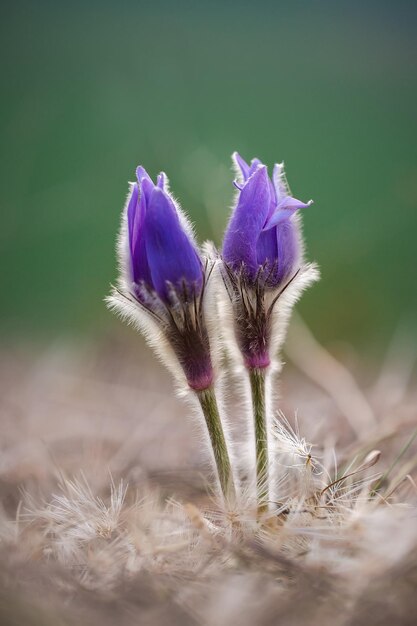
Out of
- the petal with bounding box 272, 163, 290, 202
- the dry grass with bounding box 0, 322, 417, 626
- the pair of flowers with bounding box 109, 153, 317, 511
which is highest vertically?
the petal with bounding box 272, 163, 290, 202

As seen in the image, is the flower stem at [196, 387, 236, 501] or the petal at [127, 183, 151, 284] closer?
the petal at [127, 183, 151, 284]

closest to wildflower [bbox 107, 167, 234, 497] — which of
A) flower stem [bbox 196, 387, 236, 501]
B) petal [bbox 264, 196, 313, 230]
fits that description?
flower stem [bbox 196, 387, 236, 501]

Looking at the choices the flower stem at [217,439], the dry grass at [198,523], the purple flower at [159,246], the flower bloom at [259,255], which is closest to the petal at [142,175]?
the purple flower at [159,246]

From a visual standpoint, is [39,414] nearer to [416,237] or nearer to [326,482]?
[326,482]

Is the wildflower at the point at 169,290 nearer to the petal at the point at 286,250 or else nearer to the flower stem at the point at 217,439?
the flower stem at the point at 217,439

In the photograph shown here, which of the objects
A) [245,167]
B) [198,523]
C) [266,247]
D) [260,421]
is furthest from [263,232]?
[198,523]

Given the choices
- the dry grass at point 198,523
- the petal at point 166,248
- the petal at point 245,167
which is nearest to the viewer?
the dry grass at point 198,523

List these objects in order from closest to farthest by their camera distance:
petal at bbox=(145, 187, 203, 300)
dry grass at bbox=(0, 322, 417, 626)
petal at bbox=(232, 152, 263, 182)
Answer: dry grass at bbox=(0, 322, 417, 626) < petal at bbox=(145, 187, 203, 300) < petal at bbox=(232, 152, 263, 182)

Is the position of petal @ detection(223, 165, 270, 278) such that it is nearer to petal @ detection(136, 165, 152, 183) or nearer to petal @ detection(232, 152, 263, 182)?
petal @ detection(232, 152, 263, 182)
